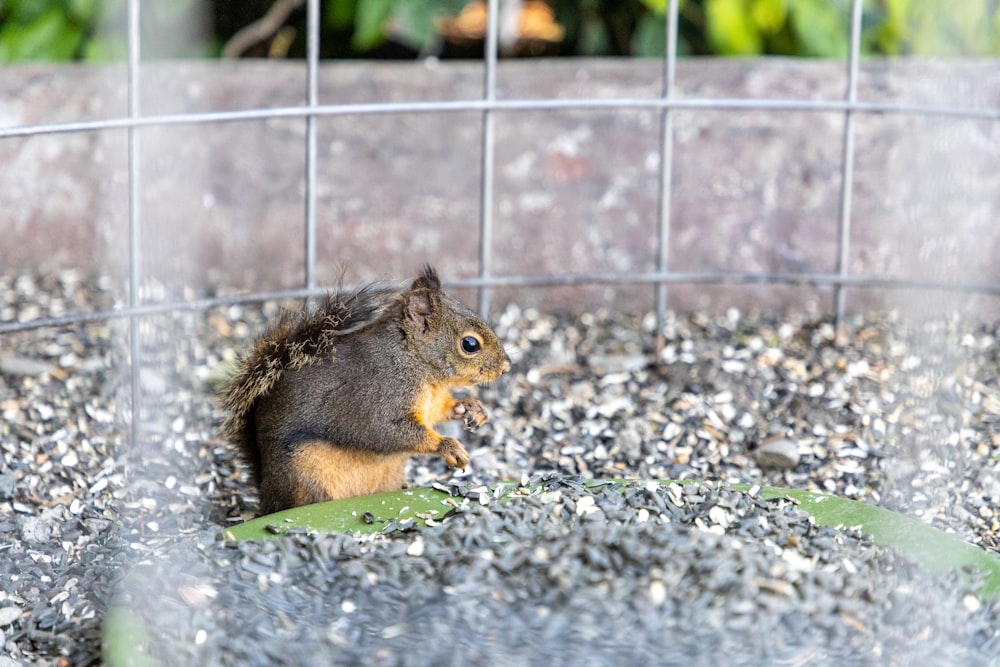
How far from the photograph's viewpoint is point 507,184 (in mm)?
4336

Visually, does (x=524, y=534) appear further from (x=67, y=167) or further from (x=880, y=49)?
(x=880, y=49)

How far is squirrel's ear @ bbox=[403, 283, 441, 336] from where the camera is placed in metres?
2.78

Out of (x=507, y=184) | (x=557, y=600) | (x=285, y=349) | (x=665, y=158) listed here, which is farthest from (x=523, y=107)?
(x=557, y=600)

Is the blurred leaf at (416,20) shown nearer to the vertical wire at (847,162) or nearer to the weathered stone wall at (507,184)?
the weathered stone wall at (507,184)

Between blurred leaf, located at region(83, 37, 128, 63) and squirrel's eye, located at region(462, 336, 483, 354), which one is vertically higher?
blurred leaf, located at region(83, 37, 128, 63)

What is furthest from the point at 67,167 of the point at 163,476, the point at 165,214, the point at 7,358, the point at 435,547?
the point at 435,547

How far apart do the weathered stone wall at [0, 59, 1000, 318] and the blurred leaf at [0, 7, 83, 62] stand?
0.32 metres

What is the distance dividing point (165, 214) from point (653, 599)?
7.85 ft

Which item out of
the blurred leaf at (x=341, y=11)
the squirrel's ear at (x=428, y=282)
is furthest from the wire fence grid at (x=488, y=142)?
the blurred leaf at (x=341, y=11)

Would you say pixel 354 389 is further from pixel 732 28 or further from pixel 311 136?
pixel 732 28

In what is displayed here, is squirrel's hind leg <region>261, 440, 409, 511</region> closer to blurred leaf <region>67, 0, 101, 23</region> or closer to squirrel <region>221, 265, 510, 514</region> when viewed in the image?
squirrel <region>221, 265, 510, 514</region>

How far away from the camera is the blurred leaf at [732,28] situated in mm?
4582

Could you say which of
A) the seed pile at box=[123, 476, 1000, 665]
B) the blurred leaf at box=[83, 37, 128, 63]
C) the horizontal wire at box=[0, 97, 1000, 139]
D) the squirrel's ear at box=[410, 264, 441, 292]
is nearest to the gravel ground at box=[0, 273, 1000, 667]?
the seed pile at box=[123, 476, 1000, 665]

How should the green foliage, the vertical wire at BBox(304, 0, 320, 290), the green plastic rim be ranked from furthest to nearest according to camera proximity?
the green foliage < the vertical wire at BBox(304, 0, 320, 290) < the green plastic rim
